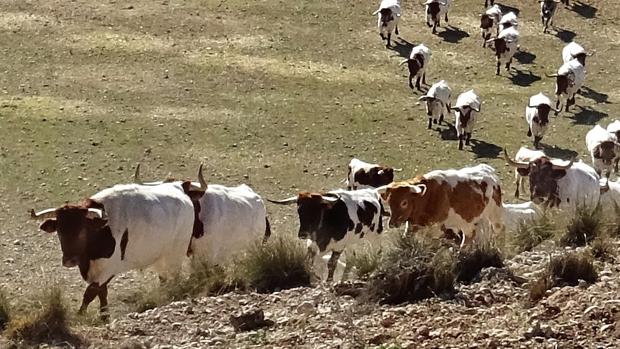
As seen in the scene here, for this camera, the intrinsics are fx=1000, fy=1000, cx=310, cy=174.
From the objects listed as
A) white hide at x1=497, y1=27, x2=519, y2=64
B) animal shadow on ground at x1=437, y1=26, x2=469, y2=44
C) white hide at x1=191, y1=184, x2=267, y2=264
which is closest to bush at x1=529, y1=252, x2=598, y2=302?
white hide at x1=191, y1=184, x2=267, y2=264

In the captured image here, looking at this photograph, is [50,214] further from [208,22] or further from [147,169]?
[208,22]

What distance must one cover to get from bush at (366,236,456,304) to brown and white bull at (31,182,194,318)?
3.53 metres

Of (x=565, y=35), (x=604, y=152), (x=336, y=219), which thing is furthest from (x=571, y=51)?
(x=336, y=219)

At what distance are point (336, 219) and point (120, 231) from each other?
3.62 m

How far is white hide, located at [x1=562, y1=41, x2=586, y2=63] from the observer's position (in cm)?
3253

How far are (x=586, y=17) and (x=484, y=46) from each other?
6018 millimetres

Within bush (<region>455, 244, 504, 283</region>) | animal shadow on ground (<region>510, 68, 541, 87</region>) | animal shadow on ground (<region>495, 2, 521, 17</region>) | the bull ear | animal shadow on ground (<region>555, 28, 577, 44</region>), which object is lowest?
animal shadow on ground (<region>510, 68, 541, 87</region>)

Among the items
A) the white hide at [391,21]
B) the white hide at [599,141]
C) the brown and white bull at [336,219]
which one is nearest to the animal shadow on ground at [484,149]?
the white hide at [599,141]

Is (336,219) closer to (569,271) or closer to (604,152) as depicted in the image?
(569,271)

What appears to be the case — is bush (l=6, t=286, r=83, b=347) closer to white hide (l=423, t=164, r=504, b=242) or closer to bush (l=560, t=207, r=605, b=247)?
bush (l=560, t=207, r=605, b=247)

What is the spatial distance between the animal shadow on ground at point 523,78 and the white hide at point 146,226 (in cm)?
2074

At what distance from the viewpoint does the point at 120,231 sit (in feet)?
40.1

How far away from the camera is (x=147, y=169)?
22828mm

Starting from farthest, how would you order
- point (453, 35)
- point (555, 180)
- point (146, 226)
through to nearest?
point (453, 35)
point (555, 180)
point (146, 226)
